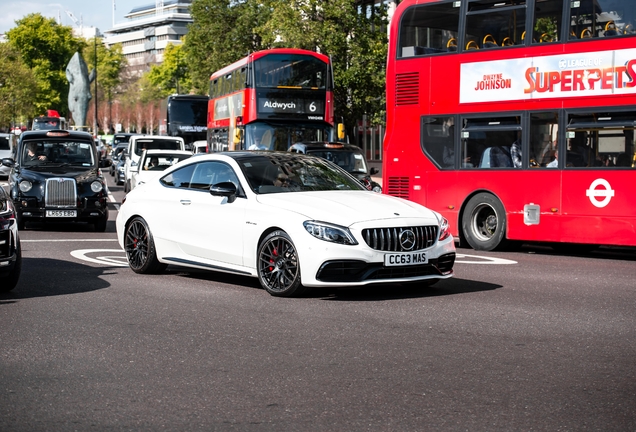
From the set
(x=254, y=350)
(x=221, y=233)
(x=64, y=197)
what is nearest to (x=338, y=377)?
(x=254, y=350)

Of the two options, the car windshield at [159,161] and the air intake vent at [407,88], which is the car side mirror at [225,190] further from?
the car windshield at [159,161]

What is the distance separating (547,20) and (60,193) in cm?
907

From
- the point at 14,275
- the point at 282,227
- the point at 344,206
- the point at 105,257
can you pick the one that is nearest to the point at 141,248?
the point at 14,275

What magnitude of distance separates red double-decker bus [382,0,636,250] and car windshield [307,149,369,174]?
5093mm

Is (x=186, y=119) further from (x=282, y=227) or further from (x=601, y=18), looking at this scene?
(x=282, y=227)

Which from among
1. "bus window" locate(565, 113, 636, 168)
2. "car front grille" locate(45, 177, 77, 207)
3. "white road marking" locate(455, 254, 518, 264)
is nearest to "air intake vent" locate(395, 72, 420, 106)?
"bus window" locate(565, 113, 636, 168)

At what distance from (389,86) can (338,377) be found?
12.0m

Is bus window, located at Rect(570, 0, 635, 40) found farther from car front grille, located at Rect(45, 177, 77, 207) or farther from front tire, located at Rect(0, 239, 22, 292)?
car front grille, located at Rect(45, 177, 77, 207)

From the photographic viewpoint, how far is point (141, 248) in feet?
39.7

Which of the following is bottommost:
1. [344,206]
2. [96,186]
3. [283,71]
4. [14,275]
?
[14,275]

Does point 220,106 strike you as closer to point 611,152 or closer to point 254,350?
point 611,152

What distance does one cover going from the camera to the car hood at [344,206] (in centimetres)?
977

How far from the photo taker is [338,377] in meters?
6.46

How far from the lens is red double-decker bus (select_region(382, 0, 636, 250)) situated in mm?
14734
